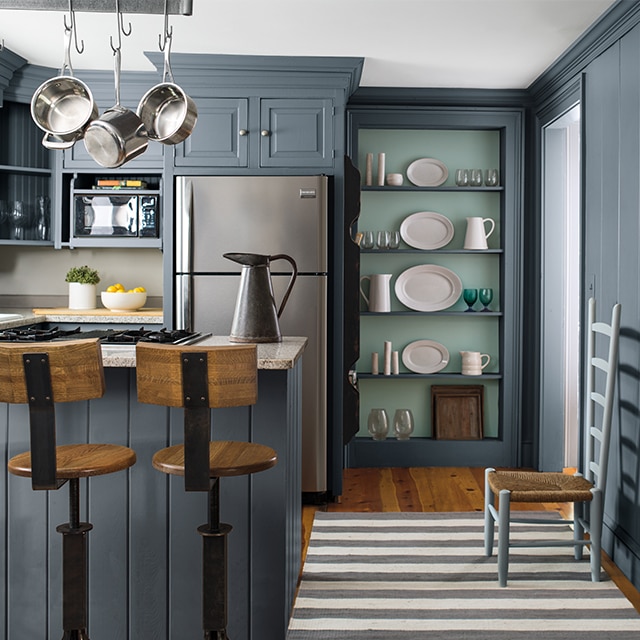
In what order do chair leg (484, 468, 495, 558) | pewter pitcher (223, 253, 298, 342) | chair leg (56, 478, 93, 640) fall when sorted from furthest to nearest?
chair leg (484, 468, 495, 558) < pewter pitcher (223, 253, 298, 342) < chair leg (56, 478, 93, 640)

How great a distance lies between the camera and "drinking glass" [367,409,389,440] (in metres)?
4.95

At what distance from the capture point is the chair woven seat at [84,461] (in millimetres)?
2186

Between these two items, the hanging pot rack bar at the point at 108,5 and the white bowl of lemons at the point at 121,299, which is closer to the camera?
the hanging pot rack bar at the point at 108,5

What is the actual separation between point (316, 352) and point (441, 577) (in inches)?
55.1

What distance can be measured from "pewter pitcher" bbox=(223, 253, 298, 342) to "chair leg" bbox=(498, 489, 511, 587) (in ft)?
3.52

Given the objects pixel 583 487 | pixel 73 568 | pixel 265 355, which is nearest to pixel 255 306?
pixel 265 355

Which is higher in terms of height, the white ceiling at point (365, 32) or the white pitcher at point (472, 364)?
the white ceiling at point (365, 32)

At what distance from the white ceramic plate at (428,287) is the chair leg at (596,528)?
7.03 ft

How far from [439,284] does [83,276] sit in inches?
88.2

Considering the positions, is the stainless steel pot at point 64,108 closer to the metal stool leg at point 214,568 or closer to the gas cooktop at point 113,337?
the gas cooktop at point 113,337

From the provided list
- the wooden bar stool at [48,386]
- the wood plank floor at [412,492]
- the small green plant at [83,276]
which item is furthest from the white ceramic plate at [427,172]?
the wooden bar stool at [48,386]

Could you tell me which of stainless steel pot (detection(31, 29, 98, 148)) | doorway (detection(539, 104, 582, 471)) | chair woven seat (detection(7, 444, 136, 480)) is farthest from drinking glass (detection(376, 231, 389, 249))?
chair woven seat (detection(7, 444, 136, 480))

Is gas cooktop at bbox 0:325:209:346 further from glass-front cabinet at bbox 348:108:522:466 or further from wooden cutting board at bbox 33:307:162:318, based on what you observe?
glass-front cabinet at bbox 348:108:522:466

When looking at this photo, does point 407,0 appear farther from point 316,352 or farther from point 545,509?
point 545,509
